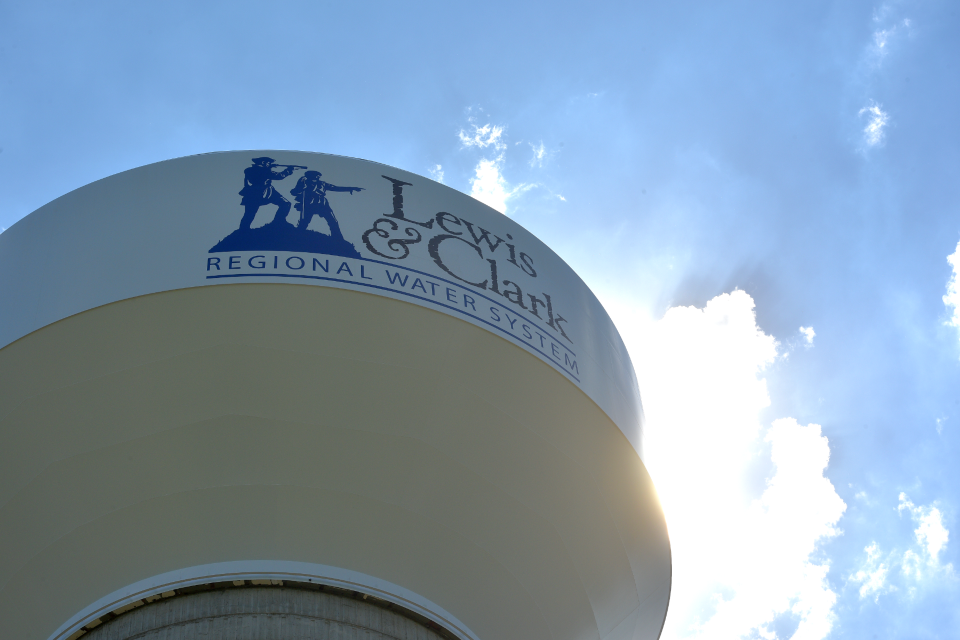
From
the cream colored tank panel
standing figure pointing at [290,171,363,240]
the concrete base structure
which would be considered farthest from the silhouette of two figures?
the concrete base structure

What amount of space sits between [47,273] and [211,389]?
148 centimetres

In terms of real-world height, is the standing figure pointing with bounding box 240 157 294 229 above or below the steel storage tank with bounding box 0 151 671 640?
above

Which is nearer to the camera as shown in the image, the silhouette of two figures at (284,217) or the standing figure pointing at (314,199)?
the silhouette of two figures at (284,217)

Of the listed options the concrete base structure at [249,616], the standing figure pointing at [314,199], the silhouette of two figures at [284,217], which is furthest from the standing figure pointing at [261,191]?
the concrete base structure at [249,616]

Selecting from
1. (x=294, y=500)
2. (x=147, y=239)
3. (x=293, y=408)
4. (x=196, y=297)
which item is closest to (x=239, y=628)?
(x=294, y=500)

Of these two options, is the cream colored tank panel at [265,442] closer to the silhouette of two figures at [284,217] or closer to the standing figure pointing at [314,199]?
the silhouette of two figures at [284,217]

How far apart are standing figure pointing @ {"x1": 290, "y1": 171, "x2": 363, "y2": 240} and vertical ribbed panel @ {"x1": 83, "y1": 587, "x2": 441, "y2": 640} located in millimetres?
2704

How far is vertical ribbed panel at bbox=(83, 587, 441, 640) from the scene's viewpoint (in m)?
6.37

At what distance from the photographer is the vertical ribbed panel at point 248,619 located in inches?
251

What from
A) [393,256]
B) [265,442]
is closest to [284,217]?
[393,256]

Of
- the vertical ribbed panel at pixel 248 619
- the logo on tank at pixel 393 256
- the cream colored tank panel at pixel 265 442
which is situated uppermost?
the logo on tank at pixel 393 256

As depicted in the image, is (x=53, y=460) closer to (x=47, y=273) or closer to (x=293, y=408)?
(x=47, y=273)

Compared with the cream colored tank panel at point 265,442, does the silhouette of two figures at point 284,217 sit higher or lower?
higher

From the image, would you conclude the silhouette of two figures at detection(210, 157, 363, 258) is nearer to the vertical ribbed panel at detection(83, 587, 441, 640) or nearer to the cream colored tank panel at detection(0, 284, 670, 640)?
the cream colored tank panel at detection(0, 284, 670, 640)
